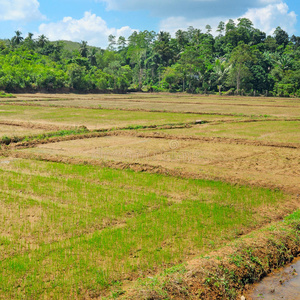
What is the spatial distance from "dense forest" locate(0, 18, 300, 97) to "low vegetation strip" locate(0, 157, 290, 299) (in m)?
46.2

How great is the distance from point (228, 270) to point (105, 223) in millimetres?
2245

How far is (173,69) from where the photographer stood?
68188mm

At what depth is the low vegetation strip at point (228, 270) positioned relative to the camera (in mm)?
4176

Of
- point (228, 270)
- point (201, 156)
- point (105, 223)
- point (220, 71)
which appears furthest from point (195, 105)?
point (228, 270)

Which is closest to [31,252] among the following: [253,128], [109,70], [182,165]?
[182,165]

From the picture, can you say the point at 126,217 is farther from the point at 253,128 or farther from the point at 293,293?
the point at 253,128

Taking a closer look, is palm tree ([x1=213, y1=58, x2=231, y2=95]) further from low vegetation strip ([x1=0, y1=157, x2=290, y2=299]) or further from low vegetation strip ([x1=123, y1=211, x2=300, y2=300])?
low vegetation strip ([x1=123, y1=211, x2=300, y2=300])

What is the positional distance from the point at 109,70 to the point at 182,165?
65.2 metres

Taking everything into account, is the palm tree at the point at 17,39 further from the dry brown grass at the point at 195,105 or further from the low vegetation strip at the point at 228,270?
the low vegetation strip at the point at 228,270

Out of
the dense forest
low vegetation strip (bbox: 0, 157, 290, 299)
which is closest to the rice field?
low vegetation strip (bbox: 0, 157, 290, 299)

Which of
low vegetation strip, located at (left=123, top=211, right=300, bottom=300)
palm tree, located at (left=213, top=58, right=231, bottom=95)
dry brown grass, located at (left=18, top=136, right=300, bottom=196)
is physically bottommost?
low vegetation strip, located at (left=123, top=211, right=300, bottom=300)

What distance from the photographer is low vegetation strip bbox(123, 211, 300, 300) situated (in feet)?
13.7

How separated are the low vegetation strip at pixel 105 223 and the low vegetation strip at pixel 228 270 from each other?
1.07 ft

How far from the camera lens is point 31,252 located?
5070 millimetres
